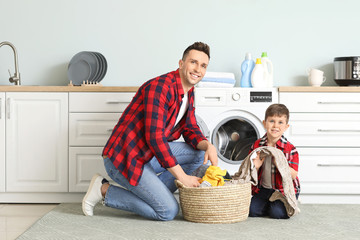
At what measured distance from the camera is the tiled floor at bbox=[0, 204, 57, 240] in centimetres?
249

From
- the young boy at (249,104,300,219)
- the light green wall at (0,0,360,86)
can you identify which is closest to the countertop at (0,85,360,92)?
the light green wall at (0,0,360,86)

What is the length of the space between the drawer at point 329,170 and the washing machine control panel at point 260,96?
1.39 ft

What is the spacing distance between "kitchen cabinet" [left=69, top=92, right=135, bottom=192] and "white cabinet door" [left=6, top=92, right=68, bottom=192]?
51 mm

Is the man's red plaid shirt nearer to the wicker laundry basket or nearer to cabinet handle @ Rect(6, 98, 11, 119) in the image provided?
the wicker laundry basket

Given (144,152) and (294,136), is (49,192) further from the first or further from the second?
(294,136)

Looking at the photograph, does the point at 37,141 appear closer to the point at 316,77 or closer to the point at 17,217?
the point at 17,217

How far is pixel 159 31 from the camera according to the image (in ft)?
12.7

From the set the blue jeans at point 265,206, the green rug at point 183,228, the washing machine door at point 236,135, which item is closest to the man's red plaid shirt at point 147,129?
the green rug at point 183,228

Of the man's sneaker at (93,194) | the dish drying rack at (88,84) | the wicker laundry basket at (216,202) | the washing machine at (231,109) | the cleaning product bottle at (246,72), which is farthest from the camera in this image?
the cleaning product bottle at (246,72)

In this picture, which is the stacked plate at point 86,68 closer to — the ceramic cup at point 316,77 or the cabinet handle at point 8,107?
the cabinet handle at point 8,107

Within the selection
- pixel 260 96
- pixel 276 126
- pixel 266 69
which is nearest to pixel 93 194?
pixel 276 126

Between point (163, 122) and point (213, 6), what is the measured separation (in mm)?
1733

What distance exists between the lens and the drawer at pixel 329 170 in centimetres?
332

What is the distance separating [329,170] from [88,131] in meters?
1.72
